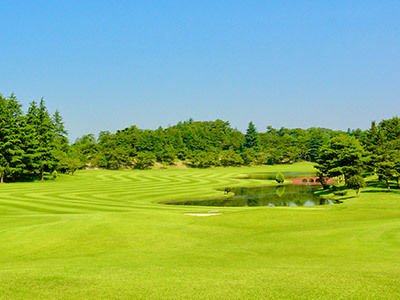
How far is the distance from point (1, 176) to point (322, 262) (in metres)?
80.9

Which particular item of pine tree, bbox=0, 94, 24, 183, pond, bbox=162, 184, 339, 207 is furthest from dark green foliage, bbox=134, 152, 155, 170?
pond, bbox=162, 184, 339, 207

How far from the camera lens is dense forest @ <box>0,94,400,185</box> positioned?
203ft

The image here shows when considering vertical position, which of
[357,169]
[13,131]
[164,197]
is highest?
[13,131]

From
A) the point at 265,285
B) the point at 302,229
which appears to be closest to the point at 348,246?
the point at 302,229

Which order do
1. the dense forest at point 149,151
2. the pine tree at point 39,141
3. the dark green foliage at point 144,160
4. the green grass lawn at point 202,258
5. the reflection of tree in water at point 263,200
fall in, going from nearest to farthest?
the green grass lawn at point 202,258, the reflection of tree in water at point 263,200, the dense forest at point 149,151, the pine tree at point 39,141, the dark green foliage at point 144,160

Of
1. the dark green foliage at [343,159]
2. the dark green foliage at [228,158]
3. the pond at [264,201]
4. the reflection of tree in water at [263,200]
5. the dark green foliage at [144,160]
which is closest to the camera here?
the pond at [264,201]

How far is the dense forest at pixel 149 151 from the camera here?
6191cm

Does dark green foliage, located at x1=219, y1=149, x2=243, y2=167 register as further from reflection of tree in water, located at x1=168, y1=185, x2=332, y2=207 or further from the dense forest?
reflection of tree in water, located at x1=168, y1=185, x2=332, y2=207

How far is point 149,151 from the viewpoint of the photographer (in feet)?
566

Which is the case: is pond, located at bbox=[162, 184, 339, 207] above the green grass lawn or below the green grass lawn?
below

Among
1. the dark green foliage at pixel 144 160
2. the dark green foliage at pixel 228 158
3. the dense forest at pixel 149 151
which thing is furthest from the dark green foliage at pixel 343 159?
the dark green foliage at pixel 228 158

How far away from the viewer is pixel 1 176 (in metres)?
76.0

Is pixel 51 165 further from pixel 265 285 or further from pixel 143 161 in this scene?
pixel 265 285

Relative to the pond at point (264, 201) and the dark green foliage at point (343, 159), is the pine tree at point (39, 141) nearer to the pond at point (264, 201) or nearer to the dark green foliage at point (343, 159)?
the pond at point (264, 201)
